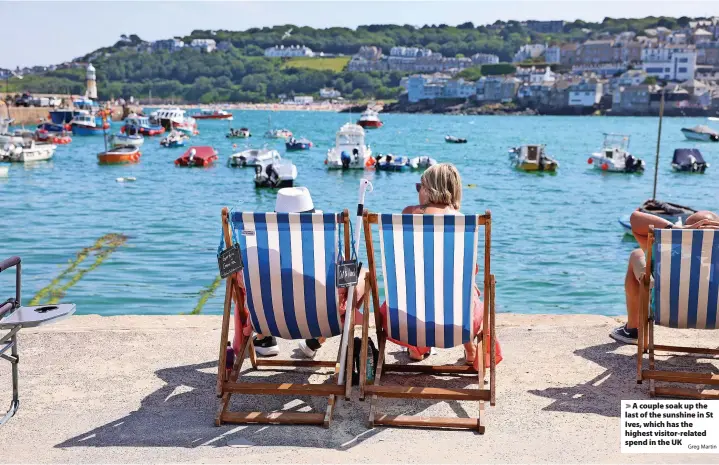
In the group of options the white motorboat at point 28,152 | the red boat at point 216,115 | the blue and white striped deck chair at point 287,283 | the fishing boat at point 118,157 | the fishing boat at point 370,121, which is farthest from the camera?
the red boat at point 216,115

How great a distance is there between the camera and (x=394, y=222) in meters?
4.03

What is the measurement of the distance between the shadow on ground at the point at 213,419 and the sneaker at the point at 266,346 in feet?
1.07

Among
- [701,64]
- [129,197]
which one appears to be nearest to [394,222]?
[129,197]

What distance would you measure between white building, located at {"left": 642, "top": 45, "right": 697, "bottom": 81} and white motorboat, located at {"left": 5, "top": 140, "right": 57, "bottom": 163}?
503 feet

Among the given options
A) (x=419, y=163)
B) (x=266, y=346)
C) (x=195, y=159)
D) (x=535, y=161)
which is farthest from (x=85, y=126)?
(x=266, y=346)

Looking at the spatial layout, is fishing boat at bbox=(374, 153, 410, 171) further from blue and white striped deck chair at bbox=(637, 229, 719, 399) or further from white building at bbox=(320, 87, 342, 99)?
white building at bbox=(320, 87, 342, 99)

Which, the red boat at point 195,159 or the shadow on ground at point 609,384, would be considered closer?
the shadow on ground at point 609,384

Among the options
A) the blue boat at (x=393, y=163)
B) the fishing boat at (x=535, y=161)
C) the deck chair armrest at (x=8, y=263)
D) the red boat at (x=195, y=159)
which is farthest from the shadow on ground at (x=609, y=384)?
the red boat at (x=195, y=159)

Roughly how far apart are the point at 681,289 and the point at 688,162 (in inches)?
1622

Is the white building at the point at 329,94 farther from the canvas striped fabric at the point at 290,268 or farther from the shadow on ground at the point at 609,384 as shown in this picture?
the canvas striped fabric at the point at 290,268

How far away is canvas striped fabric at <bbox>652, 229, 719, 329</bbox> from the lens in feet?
13.8

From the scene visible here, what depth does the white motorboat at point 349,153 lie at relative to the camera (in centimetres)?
3997

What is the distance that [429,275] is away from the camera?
13.5 feet

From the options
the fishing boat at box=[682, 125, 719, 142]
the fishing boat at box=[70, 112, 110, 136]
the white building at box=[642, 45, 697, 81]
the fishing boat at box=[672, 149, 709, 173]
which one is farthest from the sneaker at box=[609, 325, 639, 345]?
the white building at box=[642, 45, 697, 81]
